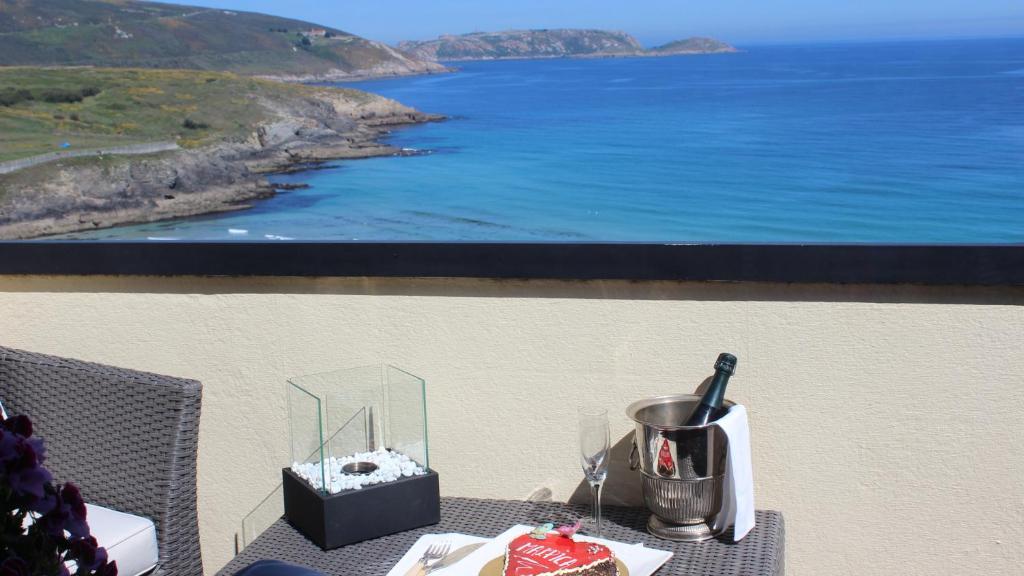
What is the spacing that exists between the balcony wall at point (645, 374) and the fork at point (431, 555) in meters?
0.41

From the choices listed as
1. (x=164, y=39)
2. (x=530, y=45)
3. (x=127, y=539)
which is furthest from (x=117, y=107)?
(x=127, y=539)

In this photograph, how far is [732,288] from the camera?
5.13ft

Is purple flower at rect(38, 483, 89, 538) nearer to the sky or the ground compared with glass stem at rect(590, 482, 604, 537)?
nearer to the sky

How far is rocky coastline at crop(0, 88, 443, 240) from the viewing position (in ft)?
80.6

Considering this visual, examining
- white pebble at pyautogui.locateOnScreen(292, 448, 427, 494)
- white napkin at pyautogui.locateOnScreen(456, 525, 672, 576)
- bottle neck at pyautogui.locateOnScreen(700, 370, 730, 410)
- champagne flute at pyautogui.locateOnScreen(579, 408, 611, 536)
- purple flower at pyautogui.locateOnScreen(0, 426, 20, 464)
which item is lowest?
white napkin at pyautogui.locateOnScreen(456, 525, 672, 576)

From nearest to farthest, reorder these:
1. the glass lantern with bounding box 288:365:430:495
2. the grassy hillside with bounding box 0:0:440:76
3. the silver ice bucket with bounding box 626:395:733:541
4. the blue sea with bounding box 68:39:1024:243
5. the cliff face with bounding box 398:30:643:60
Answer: the silver ice bucket with bounding box 626:395:733:541
the glass lantern with bounding box 288:365:430:495
the grassy hillside with bounding box 0:0:440:76
the blue sea with bounding box 68:39:1024:243
the cliff face with bounding box 398:30:643:60

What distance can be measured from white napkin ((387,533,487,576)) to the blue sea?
27263mm

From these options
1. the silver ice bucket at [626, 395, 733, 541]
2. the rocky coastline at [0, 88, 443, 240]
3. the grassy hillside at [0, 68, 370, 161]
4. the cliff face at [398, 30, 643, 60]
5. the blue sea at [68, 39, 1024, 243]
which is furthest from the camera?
the cliff face at [398, 30, 643, 60]

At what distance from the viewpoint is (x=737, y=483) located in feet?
4.34

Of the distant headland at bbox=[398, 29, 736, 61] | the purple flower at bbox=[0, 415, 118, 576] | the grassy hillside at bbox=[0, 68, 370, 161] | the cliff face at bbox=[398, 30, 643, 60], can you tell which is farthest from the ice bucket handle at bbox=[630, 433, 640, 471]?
the cliff face at bbox=[398, 30, 643, 60]

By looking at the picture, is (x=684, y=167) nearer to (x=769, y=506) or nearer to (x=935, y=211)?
(x=935, y=211)

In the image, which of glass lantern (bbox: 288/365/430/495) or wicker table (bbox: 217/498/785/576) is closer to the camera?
wicker table (bbox: 217/498/785/576)

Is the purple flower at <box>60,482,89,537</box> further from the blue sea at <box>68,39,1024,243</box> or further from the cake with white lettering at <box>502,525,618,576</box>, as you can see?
the blue sea at <box>68,39,1024,243</box>

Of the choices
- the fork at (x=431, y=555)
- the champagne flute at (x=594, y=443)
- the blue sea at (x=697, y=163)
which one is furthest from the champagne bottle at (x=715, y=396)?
the blue sea at (x=697, y=163)
